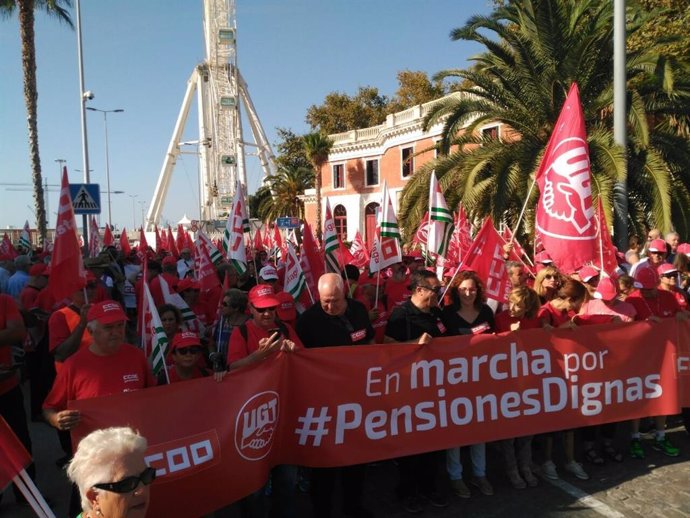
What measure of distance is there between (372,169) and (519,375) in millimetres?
39302

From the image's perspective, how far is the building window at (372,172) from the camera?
42.7 metres

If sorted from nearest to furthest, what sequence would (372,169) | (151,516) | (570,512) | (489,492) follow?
(151,516) < (570,512) < (489,492) < (372,169)

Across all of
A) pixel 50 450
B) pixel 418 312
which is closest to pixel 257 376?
pixel 418 312

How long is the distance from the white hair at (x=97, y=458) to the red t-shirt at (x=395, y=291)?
5.27 metres

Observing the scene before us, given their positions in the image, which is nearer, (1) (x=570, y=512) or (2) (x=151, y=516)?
(2) (x=151, y=516)

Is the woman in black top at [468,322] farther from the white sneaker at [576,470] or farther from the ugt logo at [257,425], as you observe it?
the ugt logo at [257,425]

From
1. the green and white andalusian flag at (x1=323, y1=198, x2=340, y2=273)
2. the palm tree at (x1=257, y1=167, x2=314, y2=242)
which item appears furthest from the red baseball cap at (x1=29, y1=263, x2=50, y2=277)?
the palm tree at (x1=257, y1=167, x2=314, y2=242)

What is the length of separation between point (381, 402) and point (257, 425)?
0.95m

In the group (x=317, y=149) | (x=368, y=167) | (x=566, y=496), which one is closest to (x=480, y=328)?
(x=566, y=496)

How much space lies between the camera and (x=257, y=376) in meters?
3.85

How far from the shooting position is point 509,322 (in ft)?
16.3

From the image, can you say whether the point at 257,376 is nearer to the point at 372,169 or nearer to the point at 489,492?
the point at 489,492

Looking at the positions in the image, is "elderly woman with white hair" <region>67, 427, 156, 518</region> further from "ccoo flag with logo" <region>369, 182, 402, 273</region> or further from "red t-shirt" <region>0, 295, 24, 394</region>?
"ccoo flag with logo" <region>369, 182, 402, 273</region>

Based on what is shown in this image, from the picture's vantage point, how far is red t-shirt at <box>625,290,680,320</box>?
557 cm
